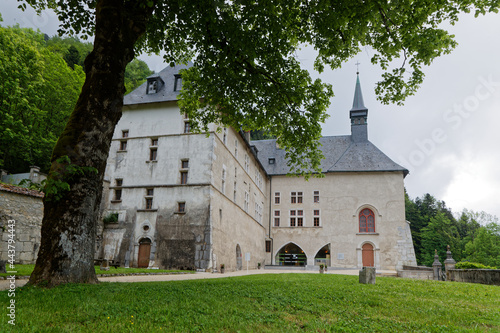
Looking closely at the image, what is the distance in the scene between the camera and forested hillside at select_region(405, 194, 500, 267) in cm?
5756

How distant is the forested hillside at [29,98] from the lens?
26438mm

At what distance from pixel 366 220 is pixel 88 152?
36.0 m

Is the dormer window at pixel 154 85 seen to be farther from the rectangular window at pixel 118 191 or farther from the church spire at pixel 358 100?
the church spire at pixel 358 100

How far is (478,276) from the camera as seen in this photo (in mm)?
14742

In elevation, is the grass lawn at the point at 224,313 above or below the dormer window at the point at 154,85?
below

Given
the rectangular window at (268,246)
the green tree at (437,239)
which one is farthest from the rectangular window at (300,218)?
the green tree at (437,239)

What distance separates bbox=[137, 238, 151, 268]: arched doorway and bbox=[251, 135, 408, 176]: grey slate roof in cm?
2228

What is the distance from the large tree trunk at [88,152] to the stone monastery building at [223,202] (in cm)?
1467

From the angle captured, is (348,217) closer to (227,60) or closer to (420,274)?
(420,274)

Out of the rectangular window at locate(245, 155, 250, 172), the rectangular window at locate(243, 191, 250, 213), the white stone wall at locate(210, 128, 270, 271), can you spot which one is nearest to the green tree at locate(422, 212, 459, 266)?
the white stone wall at locate(210, 128, 270, 271)

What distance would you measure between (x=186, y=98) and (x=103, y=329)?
452 inches

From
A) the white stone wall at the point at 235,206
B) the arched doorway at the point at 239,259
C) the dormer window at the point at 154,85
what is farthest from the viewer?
the arched doorway at the point at 239,259

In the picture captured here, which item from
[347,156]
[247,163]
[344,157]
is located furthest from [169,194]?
[347,156]

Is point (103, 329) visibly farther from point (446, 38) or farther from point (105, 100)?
point (446, 38)
